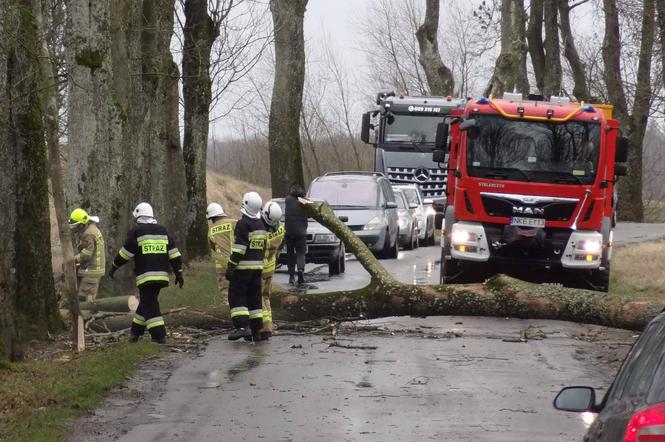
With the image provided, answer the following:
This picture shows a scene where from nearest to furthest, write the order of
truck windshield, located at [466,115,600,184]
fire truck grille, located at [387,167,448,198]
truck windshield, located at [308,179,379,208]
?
truck windshield, located at [466,115,600,184]
truck windshield, located at [308,179,379,208]
fire truck grille, located at [387,167,448,198]

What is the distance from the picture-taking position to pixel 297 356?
12617 millimetres

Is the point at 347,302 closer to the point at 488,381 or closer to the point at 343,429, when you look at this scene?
the point at 488,381

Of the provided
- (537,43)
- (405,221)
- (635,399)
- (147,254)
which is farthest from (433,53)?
(635,399)

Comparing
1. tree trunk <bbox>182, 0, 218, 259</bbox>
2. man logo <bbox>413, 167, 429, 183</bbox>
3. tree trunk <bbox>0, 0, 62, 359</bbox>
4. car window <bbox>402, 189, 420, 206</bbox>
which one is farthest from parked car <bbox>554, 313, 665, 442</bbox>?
man logo <bbox>413, 167, 429, 183</bbox>

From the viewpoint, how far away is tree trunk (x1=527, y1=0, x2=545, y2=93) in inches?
1806

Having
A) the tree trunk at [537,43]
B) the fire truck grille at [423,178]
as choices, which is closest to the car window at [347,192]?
the fire truck grille at [423,178]

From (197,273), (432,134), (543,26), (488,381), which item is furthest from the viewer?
(543,26)

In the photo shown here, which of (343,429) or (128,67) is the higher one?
(128,67)

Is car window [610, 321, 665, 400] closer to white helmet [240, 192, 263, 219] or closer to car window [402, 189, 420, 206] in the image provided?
white helmet [240, 192, 263, 219]

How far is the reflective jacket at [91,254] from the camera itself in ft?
54.4

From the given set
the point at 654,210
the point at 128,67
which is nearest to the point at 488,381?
the point at 128,67

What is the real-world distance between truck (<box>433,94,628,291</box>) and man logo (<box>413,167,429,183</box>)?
1630cm

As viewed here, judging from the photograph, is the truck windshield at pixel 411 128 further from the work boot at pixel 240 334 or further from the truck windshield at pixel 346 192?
the work boot at pixel 240 334

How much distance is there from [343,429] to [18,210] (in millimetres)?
5799
